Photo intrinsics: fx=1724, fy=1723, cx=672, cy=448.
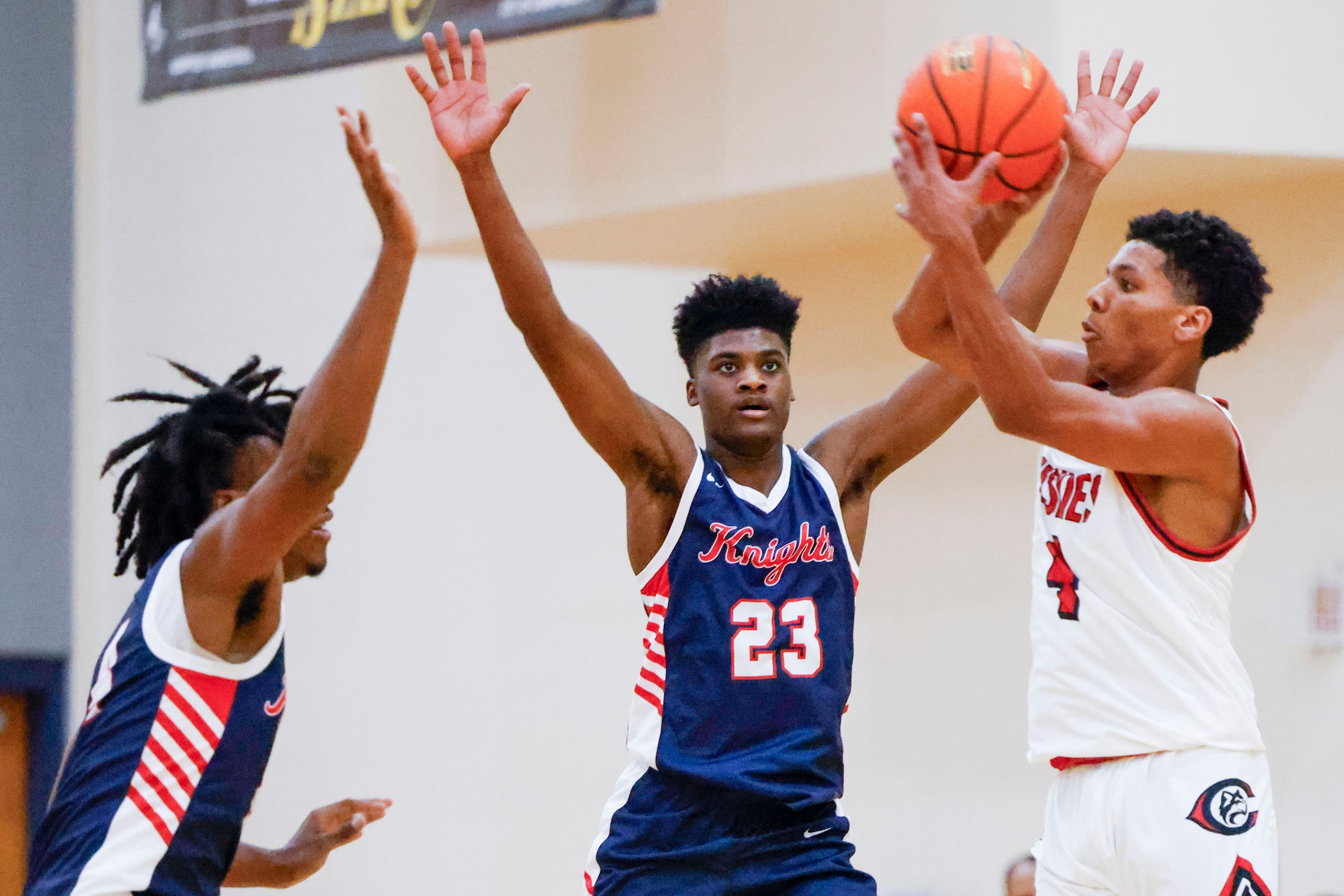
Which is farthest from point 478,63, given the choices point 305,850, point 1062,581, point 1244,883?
point 1244,883

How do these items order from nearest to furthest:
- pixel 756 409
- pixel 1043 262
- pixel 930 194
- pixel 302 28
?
pixel 930 194, pixel 756 409, pixel 1043 262, pixel 302 28

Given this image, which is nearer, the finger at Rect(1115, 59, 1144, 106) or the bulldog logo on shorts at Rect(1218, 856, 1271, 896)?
the bulldog logo on shorts at Rect(1218, 856, 1271, 896)

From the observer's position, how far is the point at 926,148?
11.7 ft

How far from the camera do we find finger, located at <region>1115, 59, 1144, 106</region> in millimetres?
3934

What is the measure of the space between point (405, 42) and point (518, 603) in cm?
281

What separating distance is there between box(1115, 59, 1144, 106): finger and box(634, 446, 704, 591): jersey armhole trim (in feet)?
4.28

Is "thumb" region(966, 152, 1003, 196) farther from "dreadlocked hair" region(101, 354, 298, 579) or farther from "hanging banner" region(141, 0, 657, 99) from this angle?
"hanging banner" region(141, 0, 657, 99)

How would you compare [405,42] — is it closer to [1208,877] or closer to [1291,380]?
[1291,380]

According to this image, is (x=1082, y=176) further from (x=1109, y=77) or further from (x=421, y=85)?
(x=421, y=85)

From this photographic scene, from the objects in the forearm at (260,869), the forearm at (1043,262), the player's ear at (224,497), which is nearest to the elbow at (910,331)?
the forearm at (1043,262)

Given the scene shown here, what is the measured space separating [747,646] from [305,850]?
136 centimetres

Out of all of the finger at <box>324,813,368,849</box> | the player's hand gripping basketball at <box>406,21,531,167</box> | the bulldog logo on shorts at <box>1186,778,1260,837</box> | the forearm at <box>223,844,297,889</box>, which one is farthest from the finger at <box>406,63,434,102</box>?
the bulldog logo on shorts at <box>1186,778,1260,837</box>

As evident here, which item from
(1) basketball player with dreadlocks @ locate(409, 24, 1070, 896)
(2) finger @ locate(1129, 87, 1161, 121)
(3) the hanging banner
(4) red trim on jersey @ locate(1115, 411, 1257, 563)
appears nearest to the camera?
(1) basketball player with dreadlocks @ locate(409, 24, 1070, 896)

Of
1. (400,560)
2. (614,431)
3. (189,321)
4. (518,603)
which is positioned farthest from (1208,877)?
(189,321)
